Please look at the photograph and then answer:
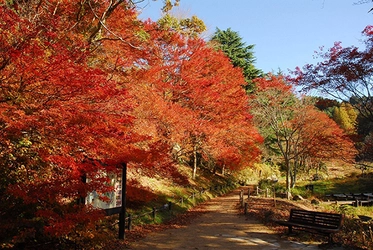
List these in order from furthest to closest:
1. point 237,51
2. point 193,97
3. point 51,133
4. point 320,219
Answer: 1. point 237,51
2. point 193,97
3. point 320,219
4. point 51,133

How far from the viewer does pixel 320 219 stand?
986 centimetres

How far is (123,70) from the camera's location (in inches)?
581

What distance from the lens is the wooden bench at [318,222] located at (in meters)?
9.08

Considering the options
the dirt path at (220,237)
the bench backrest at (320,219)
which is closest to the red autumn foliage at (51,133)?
the dirt path at (220,237)

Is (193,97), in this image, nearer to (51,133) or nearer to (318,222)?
(318,222)

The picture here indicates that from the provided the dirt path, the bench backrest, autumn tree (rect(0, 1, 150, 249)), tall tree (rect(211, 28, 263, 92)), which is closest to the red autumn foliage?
autumn tree (rect(0, 1, 150, 249))

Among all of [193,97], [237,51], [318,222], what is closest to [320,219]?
[318,222]

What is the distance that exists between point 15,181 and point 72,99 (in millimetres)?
2164

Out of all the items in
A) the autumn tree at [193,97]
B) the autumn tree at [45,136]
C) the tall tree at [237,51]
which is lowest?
the autumn tree at [45,136]

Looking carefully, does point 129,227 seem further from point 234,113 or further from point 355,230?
point 234,113

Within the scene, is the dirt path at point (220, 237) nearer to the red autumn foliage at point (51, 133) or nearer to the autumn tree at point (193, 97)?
the red autumn foliage at point (51, 133)

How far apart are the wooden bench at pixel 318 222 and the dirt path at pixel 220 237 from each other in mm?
511

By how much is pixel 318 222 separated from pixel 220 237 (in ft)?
10.5

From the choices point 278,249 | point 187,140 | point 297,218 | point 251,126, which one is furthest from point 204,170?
point 278,249
